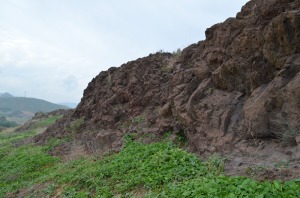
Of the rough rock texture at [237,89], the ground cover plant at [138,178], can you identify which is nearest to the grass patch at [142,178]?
the ground cover plant at [138,178]

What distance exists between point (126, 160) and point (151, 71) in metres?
7.02

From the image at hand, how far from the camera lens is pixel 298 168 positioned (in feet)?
17.3

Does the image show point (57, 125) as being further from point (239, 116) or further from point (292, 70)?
point (292, 70)

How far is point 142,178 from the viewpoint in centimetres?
726

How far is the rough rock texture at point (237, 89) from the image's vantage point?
654 centimetres

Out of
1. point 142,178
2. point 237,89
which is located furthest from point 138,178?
point 237,89

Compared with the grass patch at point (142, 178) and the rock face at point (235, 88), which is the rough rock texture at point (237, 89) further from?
the grass patch at point (142, 178)

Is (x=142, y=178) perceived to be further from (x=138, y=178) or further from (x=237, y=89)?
(x=237, y=89)

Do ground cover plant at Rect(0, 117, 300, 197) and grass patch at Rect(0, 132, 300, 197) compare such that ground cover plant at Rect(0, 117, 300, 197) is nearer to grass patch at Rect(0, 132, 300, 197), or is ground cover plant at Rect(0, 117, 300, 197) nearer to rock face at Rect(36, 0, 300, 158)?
grass patch at Rect(0, 132, 300, 197)

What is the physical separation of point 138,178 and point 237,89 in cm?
316

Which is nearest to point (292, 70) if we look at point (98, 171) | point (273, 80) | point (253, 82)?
point (273, 80)

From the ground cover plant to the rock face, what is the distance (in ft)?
2.68

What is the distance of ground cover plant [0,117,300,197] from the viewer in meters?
5.09

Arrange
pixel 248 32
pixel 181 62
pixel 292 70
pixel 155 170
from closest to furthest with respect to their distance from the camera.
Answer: pixel 292 70, pixel 155 170, pixel 248 32, pixel 181 62
